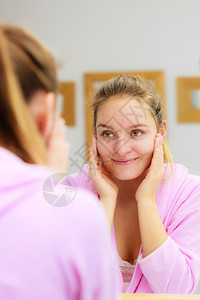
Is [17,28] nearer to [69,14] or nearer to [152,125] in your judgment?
[152,125]

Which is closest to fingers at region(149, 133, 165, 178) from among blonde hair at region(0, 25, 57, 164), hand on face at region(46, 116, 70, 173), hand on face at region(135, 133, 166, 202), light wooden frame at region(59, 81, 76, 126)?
hand on face at region(135, 133, 166, 202)

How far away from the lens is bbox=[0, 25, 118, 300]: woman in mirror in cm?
29

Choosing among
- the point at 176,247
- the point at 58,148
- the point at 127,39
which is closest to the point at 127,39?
the point at 127,39

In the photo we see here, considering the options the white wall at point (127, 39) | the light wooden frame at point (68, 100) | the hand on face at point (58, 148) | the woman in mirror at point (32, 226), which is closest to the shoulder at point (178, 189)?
the hand on face at point (58, 148)

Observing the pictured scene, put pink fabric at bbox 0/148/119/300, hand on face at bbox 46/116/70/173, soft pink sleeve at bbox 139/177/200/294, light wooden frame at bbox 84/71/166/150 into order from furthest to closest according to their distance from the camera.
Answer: light wooden frame at bbox 84/71/166/150, soft pink sleeve at bbox 139/177/200/294, hand on face at bbox 46/116/70/173, pink fabric at bbox 0/148/119/300

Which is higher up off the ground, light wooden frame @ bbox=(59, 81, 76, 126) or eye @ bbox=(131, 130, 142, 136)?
eye @ bbox=(131, 130, 142, 136)

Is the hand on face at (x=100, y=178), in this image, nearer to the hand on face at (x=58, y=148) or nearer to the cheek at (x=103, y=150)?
the cheek at (x=103, y=150)

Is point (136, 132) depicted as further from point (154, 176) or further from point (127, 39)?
point (127, 39)

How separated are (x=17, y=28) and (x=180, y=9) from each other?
1918 millimetres

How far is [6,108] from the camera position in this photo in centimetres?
34

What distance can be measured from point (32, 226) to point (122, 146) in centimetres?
67

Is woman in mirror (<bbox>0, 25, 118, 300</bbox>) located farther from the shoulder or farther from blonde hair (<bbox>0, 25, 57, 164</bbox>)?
the shoulder

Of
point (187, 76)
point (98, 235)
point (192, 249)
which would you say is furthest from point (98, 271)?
point (187, 76)

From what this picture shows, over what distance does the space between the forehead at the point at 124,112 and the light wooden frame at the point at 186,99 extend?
1197 millimetres
